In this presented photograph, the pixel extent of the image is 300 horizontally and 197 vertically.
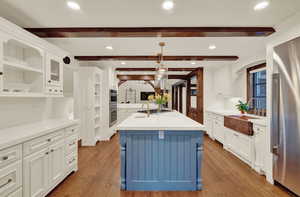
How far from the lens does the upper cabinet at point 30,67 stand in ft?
6.59

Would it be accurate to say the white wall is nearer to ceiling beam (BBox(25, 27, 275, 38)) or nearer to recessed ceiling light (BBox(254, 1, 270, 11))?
ceiling beam (BBox(25, 27, 275, 38))

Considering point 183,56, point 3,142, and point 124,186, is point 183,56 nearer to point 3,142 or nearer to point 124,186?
point 124,186

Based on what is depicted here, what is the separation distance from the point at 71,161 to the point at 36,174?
810mm

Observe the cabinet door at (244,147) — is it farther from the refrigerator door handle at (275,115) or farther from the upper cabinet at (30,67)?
the upper cabinet at (30,67)

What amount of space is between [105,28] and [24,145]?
6.25 ft

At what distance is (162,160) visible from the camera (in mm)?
2113

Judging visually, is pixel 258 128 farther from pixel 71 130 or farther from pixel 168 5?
pixel 71 130

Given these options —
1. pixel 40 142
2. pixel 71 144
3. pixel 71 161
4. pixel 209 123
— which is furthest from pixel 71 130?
pixel 209 123

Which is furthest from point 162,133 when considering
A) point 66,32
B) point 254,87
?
point 254,87

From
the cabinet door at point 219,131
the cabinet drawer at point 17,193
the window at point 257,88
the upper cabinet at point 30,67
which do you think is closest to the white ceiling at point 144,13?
the upper cabinet at point 30,67

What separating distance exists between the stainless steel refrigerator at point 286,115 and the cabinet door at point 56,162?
3.15 m

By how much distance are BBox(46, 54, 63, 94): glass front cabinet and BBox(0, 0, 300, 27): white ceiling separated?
1.84 ft

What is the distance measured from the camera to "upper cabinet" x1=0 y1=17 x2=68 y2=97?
2.01 meters

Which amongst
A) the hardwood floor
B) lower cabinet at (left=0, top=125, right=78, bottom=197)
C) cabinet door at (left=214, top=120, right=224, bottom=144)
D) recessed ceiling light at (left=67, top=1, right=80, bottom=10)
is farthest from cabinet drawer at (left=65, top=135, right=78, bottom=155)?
cabinet door at (left=214, top=120, right=224, bottom=144)
